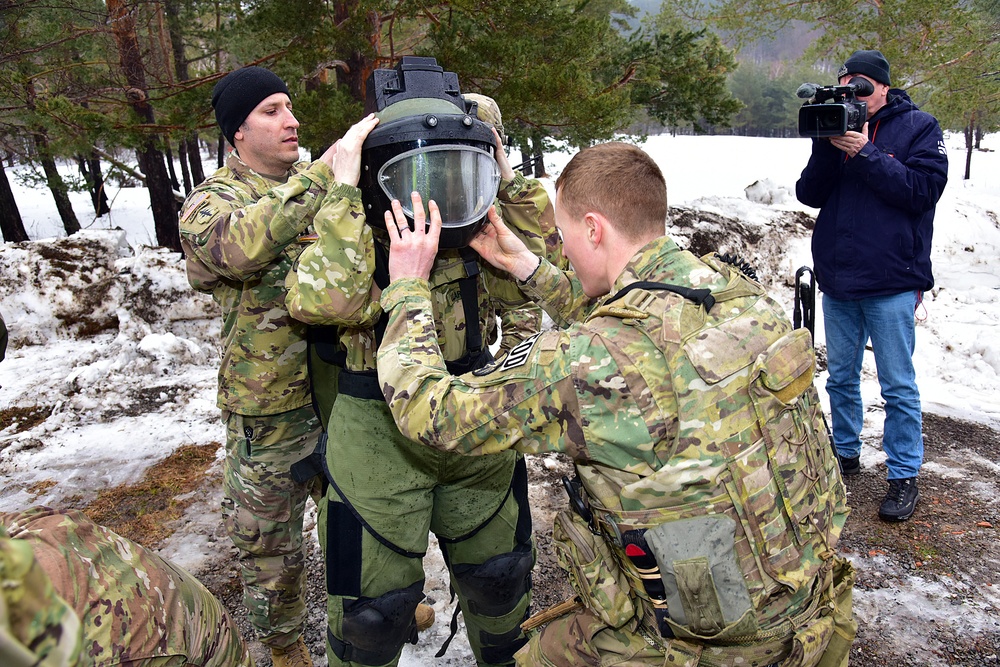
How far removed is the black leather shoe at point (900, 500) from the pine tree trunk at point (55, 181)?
419 inches

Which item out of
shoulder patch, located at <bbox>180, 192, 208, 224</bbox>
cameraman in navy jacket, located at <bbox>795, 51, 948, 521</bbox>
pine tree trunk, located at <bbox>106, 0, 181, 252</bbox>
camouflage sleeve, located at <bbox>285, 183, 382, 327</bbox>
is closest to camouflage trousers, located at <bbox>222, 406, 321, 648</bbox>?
shoulder patch, located at <bbox>180, 192, 208, 224</bbox>

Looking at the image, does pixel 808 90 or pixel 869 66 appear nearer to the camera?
pixel 808 90

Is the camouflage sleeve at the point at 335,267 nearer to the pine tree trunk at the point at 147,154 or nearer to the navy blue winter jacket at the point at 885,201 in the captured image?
the navy blue winter jacket at the point at 885,201

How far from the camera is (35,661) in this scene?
700 mm

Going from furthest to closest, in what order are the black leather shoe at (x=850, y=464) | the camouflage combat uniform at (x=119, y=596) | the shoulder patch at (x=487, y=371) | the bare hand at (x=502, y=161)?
the black leather shoe at (x=850, y=464)
the bare hand at (x=502, y=161)
the shoulder patch at (x=487, y=371)
the camouflage combat uniform at (x=119, y=596)

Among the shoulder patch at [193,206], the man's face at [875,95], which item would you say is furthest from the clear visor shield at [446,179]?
the man's face at [875,95]

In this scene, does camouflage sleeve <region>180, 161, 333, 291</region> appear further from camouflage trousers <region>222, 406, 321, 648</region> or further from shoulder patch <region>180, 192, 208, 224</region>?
camouflage trousers <region>222, 406, 321, 648</region>

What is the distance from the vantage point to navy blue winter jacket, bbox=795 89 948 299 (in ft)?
12.0

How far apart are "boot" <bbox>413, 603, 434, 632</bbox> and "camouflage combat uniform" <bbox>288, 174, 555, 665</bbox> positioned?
763 millimetres

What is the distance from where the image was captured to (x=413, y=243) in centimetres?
194

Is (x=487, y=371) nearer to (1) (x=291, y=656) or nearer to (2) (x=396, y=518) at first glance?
(2) (x=396, y=518)

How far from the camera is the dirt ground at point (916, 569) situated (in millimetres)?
2939

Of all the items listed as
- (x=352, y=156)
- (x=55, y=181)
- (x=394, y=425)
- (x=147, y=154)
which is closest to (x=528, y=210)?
(x=352, y=156)

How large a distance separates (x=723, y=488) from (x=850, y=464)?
3.23 m
